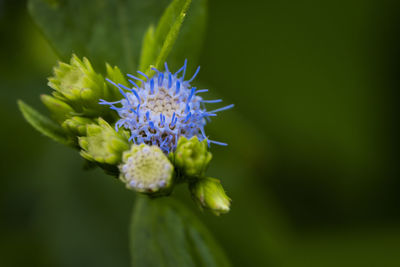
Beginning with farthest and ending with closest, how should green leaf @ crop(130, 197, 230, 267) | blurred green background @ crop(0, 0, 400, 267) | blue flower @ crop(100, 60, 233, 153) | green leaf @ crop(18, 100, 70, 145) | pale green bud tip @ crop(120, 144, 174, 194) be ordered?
blurred green background @ crop(0, 0, 400, 267) < green leaf @ crop(130, 197, 230, 267) < green leaf @ crop(18, 100, 70, 145) < blue flower @ crop(100, 60, 233, 153) < pale green bud tip @ crop(120, 144, 174, 194)

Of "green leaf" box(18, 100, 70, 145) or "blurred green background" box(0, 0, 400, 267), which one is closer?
"green leaf" box(18, 100, 70, 145)

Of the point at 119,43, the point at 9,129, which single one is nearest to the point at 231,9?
the point at 119,43

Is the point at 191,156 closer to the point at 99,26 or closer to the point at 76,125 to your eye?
the point at 76,125

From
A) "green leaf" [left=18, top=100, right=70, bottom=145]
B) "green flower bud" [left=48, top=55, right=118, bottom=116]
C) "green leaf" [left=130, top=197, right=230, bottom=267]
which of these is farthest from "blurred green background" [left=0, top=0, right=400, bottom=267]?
"green flower bud" [left=48, top=55, right=118, bottom=116]

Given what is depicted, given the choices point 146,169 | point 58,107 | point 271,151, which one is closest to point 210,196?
point 146,169

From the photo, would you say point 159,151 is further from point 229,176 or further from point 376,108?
point 376,108

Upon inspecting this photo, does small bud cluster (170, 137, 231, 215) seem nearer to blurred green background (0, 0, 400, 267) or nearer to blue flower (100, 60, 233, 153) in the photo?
blue flower (100, 60, 233, 153)
